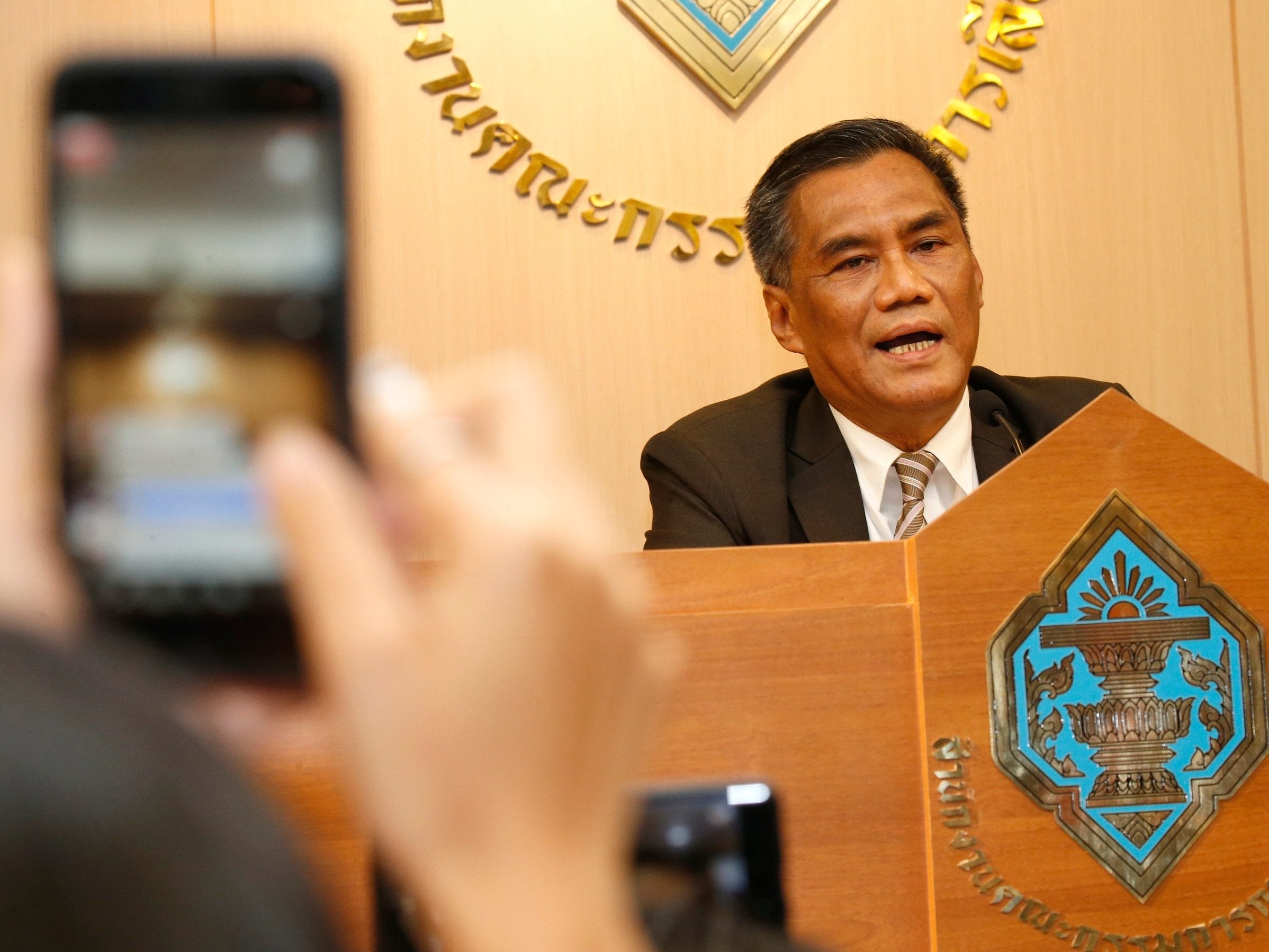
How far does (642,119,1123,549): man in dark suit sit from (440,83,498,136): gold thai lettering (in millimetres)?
510

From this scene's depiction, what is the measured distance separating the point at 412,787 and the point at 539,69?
6.56 ft

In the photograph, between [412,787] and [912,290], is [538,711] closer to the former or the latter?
[412,787]

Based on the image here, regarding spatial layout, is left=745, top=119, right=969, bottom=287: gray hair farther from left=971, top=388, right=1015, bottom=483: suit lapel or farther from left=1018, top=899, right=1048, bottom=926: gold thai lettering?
left=1018, top=899, right=1048, bottom=926: gold thai lettering

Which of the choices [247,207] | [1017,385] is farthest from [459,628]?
[1017,385]

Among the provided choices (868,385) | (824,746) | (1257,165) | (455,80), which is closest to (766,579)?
(824,746)

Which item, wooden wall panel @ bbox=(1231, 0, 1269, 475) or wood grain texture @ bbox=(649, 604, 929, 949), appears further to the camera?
wooden wall panel @ bbox=(1231, 0, 1269, 475)

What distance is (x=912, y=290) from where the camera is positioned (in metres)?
1.67

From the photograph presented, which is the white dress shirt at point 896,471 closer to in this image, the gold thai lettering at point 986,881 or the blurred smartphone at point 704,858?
the gold thai lettering at point 986,881

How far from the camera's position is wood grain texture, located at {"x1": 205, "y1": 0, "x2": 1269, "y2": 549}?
204 centimetres

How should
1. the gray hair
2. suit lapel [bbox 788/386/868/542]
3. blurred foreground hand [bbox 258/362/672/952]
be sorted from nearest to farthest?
Answer: 1. blurred foreground hand [bbox 258/362/672/952]
2. suit lapel [bbox 788/386/868/542]
3. the gray hair

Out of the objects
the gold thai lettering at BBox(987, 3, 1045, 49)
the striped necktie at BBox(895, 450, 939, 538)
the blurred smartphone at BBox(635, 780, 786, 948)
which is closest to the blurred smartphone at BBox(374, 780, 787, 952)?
the blurred smartphone at BBox(635, 780, 786, 948)

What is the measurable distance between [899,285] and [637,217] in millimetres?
540

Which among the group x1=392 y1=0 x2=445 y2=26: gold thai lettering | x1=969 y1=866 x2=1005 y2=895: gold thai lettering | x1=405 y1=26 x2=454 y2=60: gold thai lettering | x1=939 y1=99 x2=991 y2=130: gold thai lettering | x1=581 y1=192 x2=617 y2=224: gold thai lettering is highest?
x1=392 y1=0 x2=445 y2=26: gold thai lettering

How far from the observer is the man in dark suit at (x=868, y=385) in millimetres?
1590
